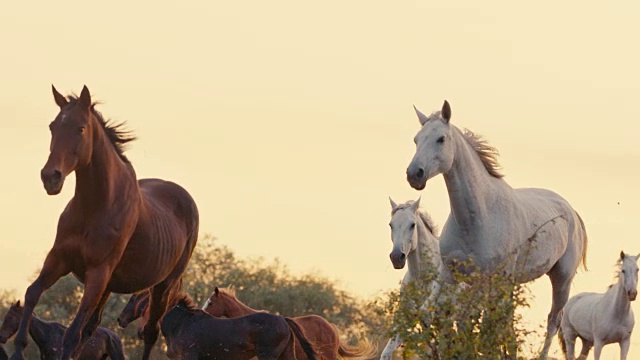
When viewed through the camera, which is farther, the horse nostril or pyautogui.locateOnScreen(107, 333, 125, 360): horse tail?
pyautogui.locateOnScreen(107, 333, 125, 360): horse tail

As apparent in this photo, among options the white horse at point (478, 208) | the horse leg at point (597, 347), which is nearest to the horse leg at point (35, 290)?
the white horse at point (478, 208)

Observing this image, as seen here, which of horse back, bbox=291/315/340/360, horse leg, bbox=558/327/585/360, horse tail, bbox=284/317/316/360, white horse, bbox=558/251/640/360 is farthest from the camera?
horse leg, bbox=558/327/585/360

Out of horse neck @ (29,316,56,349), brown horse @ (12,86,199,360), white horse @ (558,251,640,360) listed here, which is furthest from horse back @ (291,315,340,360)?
brown horse @ (12,86,199,360)

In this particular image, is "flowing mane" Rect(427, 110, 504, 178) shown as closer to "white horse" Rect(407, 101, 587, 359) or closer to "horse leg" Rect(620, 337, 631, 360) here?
"white horse" Rect(407, 101, 587, 359)

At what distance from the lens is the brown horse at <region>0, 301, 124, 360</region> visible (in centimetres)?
1477

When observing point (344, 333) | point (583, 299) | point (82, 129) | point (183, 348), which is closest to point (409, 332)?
point (82, 129)

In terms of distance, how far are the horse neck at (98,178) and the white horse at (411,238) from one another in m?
3.33

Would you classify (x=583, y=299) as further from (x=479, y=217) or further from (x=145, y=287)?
(x=145, y=287)

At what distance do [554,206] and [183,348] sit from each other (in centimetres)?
374

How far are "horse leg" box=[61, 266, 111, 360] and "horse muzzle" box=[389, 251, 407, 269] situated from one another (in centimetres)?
326

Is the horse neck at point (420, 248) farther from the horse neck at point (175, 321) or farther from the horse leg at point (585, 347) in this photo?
the horse leg at point (585, 347)

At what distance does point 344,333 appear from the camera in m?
33.6

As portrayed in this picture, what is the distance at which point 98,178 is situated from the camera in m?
11.9

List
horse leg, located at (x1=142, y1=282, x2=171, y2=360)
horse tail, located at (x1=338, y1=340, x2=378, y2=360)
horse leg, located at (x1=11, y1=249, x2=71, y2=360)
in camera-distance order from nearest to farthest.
A: horse leg, located at (x1=11, y1=249, x2=71, y2=360), horse leg, located at (x1=142, y1=282, x2=171, y2=360), horse tail, located at (x1=338, y1=340, x2=378, y2=360)
